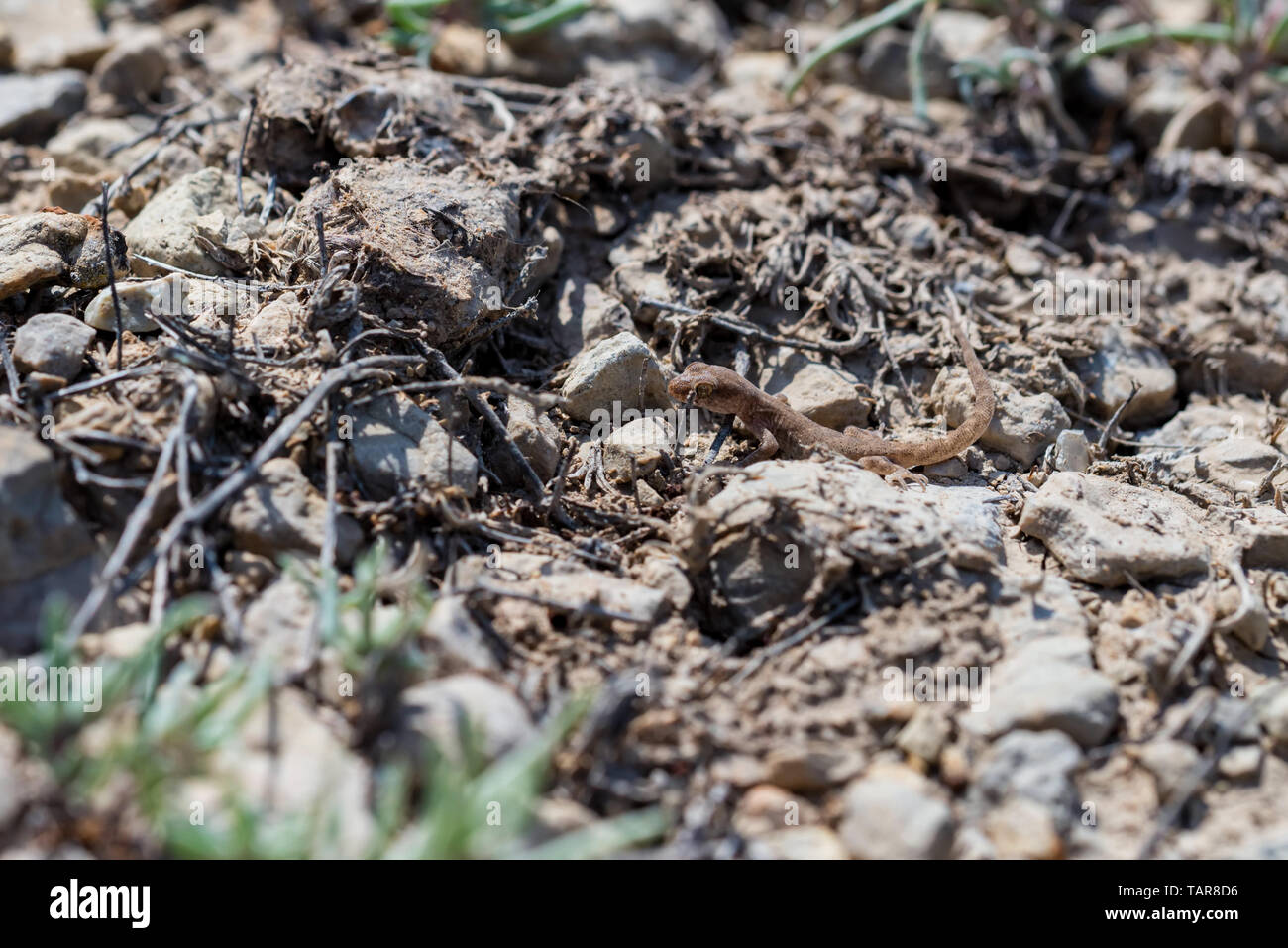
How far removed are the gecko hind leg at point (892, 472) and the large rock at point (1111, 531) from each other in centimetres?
55

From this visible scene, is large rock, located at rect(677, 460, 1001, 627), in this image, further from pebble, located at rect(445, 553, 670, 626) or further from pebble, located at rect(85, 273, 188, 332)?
pebble, located at rect(85, 273, 188, 332)

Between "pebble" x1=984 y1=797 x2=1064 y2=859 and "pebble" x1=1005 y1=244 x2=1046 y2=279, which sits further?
"pebble" x1=1005 y1=244 x2=1046 y2=279

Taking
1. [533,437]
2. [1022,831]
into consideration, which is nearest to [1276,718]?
[1022,831]

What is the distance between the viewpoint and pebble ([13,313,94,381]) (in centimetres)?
366

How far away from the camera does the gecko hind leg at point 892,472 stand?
4.52m

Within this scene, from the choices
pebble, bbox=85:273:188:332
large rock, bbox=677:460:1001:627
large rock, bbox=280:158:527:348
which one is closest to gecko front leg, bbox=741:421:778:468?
large rock, bbox=677:460:1001:627

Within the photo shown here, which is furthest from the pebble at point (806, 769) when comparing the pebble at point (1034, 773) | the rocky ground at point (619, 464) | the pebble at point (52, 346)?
the pebble at point (52, 346)

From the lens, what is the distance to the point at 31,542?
3.13 metres

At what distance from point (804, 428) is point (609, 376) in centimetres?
98

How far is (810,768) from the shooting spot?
9.61 feet

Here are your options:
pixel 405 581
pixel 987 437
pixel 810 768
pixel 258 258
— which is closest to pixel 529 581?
pixel 405 581

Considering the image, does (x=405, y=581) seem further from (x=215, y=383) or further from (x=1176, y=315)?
(x=1176, y=315)

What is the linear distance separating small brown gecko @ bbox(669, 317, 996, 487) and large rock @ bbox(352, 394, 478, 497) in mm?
1295
